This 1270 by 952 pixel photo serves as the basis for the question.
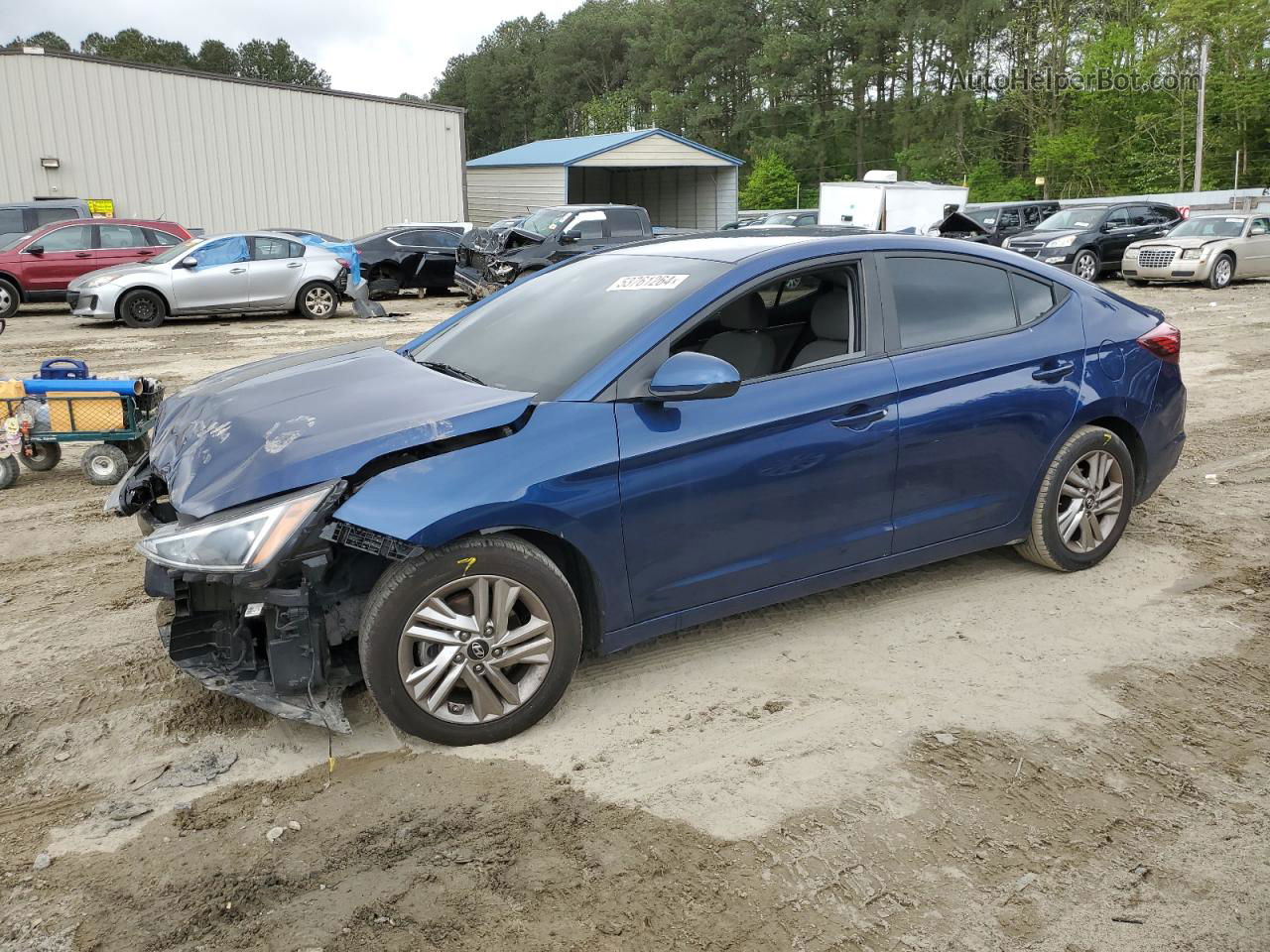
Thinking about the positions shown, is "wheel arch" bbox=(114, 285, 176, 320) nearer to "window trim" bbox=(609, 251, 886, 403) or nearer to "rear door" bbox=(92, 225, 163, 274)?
"rear door" bbox=(92, 225, 163, 274)

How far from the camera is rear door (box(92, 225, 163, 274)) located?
18.3m

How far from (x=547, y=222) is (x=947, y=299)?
15970 mm

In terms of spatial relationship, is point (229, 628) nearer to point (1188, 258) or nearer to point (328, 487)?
point (328, 487)

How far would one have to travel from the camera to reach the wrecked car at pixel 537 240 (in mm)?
18219

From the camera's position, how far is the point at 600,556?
11.8 feet

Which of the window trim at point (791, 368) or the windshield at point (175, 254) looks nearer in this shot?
the window trim at point (791, 368)

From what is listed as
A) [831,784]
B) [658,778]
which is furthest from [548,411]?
[831,784]

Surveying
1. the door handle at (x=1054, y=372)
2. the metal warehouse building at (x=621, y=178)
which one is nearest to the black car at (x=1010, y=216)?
the metal warehouse building at (x=621, y=178)

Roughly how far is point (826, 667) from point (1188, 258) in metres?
19.0

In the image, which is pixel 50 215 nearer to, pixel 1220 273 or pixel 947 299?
pixel 947 299

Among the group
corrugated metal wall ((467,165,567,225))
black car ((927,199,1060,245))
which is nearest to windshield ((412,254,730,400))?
black car ((927,199,1060,245))

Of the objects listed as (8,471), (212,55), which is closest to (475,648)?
(8,471)

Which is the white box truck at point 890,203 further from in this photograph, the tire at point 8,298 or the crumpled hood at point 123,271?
the tire at point 8,298

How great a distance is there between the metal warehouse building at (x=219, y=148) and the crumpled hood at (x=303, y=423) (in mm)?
24078
